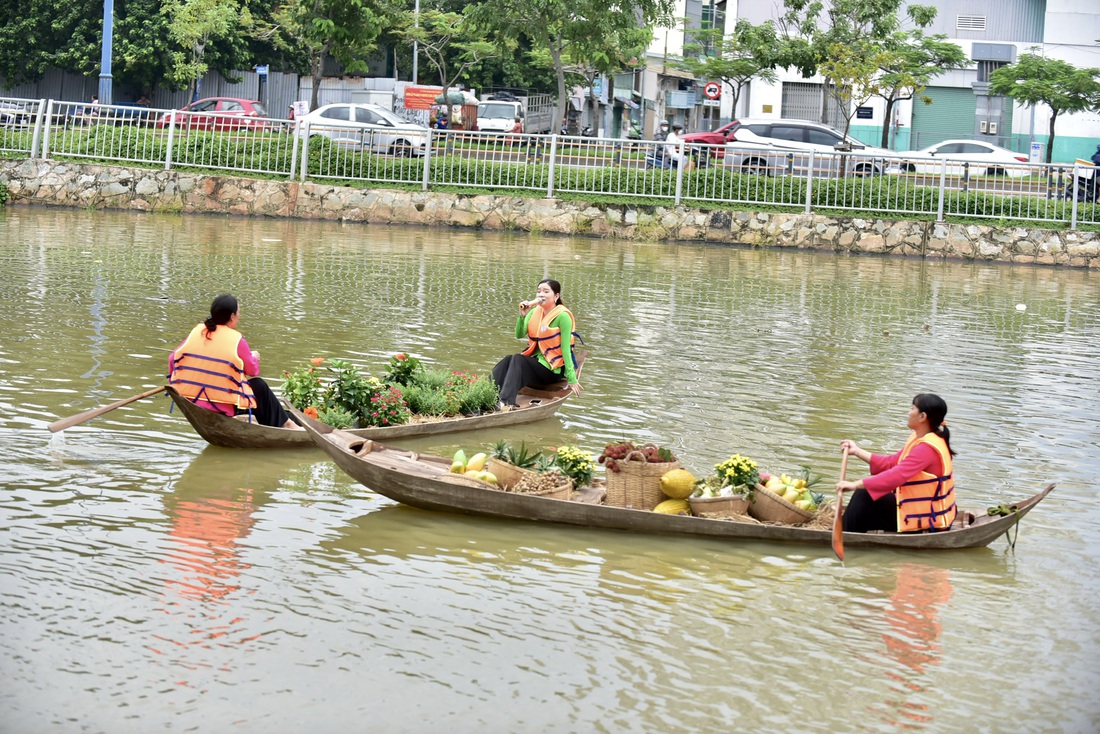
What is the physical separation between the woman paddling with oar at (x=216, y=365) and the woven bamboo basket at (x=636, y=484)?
9.54 ft

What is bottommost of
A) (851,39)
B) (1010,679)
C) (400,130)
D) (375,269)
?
(1010,679)

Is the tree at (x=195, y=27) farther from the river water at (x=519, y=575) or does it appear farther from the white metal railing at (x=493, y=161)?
the river water at (x=519, y=575)

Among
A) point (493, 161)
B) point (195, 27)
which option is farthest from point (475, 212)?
point (195, 27)

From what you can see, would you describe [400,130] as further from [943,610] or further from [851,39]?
[943,610]

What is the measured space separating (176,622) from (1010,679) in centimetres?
413

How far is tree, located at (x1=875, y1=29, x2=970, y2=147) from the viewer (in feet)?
131

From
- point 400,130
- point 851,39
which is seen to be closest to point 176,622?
point 400,130

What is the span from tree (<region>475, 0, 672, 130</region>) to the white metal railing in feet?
10.4

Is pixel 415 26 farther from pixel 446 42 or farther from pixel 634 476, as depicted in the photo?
pixel 634 476

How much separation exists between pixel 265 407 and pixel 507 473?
239 cm

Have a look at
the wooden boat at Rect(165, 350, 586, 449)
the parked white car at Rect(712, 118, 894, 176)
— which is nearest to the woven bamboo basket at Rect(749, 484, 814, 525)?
the wooden boat at Rect(165, 350, 586, 449)

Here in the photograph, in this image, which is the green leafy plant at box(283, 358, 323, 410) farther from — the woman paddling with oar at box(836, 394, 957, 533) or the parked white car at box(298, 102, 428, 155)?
the parked white car at box(298, 102, 428, 155)

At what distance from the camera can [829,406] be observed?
1316 cm

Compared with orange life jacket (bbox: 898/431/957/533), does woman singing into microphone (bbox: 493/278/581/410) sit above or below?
above
